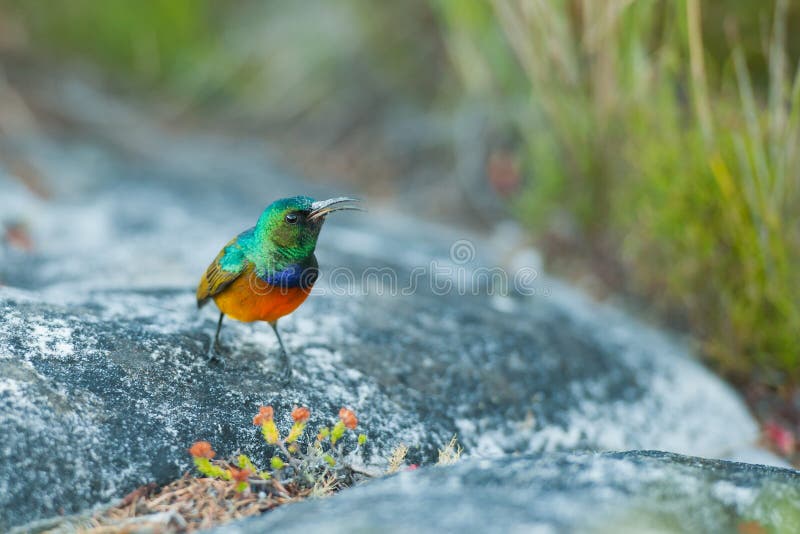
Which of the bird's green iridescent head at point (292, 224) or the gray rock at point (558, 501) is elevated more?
the bird's green iridescent head at point (292, 224)

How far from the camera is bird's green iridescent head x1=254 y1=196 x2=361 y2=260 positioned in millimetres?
2615

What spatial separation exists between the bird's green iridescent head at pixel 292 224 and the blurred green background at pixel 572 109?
1.81 metres

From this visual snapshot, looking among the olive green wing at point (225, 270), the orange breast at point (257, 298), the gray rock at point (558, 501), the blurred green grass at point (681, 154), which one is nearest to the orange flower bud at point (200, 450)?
the gray rock at point (558, 501)

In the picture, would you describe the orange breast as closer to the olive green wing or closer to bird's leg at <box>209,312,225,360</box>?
the olive green wing

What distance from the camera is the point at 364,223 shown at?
18.3 feet

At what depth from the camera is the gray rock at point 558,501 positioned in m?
1.71

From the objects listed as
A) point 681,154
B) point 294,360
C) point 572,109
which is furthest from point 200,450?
point 572,109

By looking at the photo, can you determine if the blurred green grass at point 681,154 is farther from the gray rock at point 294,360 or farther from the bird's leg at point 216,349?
the bird's leg at point 216,349

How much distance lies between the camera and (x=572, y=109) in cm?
418

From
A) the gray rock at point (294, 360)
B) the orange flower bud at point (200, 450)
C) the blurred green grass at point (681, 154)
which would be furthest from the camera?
the blurred green grass at point (681, 154)

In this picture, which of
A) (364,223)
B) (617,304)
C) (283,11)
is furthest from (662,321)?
(283,11)

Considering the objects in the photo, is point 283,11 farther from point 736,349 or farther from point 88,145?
point 736,349

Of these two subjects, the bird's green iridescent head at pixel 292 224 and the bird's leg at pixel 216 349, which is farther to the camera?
the bird's leg at pixel 216 349

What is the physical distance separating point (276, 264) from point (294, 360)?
469 mm
